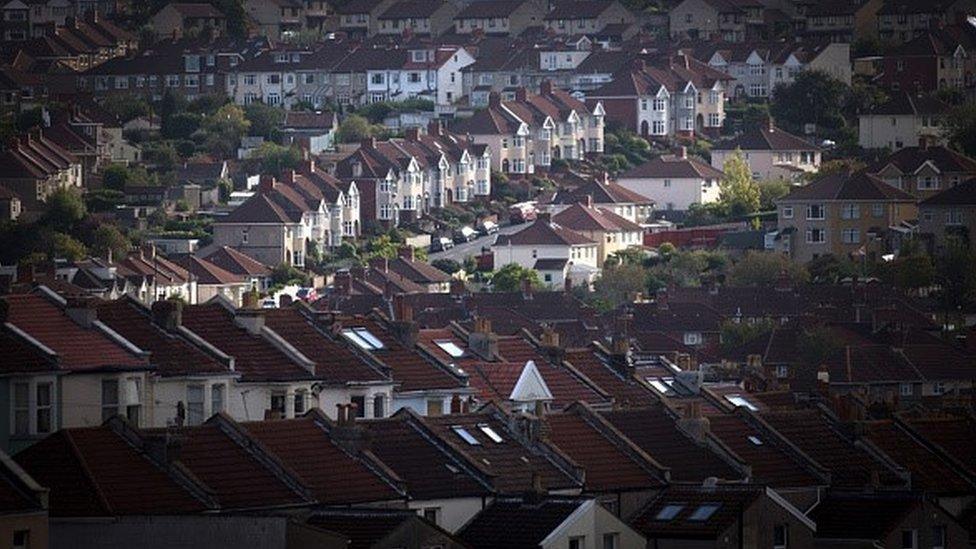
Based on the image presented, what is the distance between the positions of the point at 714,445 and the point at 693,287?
7816 cm

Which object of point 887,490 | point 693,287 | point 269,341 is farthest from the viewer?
point 693,287

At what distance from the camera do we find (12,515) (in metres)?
44.1

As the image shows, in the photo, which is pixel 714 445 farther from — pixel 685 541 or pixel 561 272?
pixel 561 272

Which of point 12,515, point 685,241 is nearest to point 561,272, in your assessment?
point 685,241

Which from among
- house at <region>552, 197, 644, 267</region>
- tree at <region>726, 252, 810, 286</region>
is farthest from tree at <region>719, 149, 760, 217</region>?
tree at <region>726, 252, 810, 286</region>

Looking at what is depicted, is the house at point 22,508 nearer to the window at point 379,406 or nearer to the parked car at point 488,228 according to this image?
the window at point 379,406

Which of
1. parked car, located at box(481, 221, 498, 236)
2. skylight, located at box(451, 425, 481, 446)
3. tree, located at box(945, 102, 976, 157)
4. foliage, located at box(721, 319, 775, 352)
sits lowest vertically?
foliage, located at box(721, 319, 775, 352)

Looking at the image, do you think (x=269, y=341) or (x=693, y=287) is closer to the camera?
(x=269, y=341)

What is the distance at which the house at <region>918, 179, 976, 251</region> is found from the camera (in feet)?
490

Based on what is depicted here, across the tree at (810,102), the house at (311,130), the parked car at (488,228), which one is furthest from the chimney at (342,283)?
the tree at (810,102)

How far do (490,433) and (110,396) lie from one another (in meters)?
4.88

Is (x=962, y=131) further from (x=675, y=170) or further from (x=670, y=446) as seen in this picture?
(x=670, y=446)

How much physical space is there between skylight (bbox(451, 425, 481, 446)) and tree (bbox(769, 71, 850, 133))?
132 meters

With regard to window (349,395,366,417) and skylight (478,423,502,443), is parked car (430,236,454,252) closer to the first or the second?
window (349,395,366,417)
